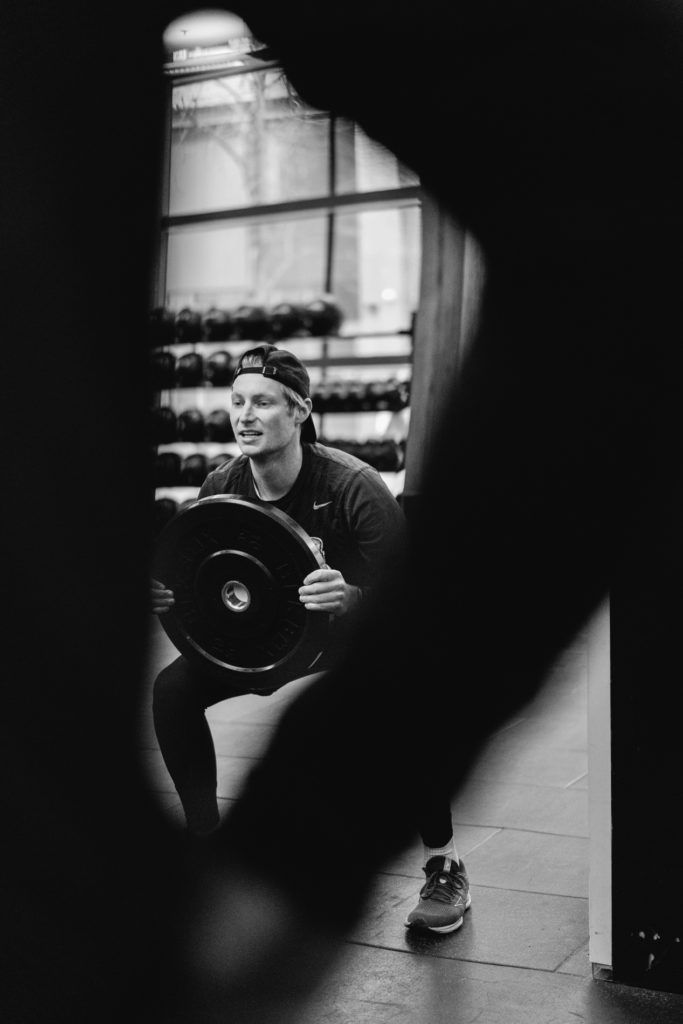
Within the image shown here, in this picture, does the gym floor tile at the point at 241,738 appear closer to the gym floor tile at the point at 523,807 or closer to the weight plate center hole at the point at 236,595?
the gym floor tile at the point at 523,807

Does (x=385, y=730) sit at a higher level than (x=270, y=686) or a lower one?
lower

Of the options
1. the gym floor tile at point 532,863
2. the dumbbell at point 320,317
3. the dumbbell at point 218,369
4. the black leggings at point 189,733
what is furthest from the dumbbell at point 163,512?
the dumbbell at point 320,317

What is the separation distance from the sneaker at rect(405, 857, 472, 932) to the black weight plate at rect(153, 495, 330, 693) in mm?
764

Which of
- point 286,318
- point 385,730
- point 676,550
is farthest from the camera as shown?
point 286,318

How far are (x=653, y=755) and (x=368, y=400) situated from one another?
371 centimetres

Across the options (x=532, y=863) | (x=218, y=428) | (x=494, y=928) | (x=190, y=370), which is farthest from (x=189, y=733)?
(x=190, y=370)

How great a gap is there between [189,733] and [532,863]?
3.57 feet

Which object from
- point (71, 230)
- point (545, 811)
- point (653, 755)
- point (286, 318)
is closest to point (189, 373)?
point (286, 318)

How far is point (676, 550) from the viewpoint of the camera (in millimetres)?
1750

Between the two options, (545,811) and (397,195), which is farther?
(397,195)

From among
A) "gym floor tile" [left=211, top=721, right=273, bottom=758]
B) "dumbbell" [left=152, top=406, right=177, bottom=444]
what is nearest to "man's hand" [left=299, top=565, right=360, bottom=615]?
"dumbbell" [left=152, top=406, right=177, bottom=444]

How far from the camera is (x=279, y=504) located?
1627 millimetres

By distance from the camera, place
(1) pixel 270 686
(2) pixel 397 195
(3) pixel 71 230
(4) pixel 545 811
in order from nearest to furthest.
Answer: (3) pixel 71 230, (1) pixel 270 686, (4) pixel 545 811, (2) pixel 397 195

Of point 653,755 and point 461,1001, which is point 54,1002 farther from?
point 653,755
